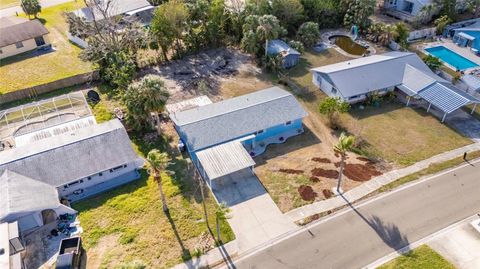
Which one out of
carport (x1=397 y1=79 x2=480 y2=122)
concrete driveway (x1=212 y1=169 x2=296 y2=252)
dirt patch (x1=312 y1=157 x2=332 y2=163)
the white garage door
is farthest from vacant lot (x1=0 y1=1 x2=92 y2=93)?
carport (x1=397 y1=79 x2=480 y2=122)

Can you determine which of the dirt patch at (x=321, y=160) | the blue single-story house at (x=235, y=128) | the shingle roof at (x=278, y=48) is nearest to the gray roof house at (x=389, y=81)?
the shingle roof at (x=278, y=48)

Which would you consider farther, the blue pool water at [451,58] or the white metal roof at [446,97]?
the blue pool water at [451,58]

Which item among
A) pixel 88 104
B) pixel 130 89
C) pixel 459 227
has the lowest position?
pixel 459 227

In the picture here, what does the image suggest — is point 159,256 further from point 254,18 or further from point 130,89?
point 254,18

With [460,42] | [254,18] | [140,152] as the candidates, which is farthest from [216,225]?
[460,42]

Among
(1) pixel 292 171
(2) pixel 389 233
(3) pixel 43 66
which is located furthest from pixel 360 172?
(3) pixel 43 66

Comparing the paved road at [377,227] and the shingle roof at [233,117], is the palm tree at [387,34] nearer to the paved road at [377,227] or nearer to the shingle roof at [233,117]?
the shingle roof at [233,117]
